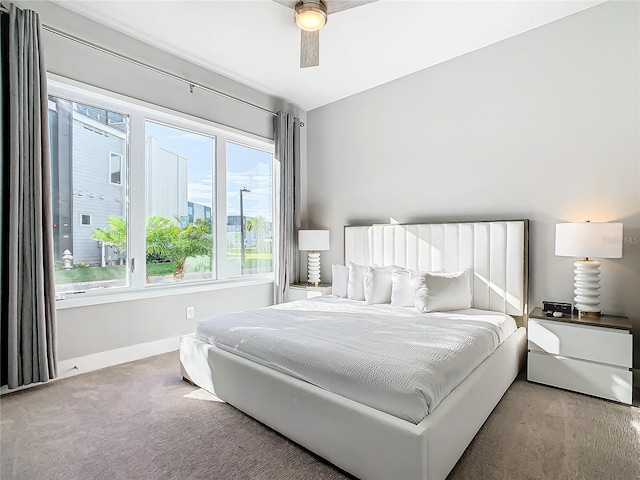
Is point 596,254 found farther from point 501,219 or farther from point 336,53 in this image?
point 336,53

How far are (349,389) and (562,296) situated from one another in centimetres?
228

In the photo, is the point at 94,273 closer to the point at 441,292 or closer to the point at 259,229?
the point at 259,229

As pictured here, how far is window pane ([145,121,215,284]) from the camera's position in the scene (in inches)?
136

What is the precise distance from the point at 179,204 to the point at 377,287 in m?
2.23

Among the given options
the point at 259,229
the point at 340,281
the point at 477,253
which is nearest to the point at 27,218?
the point at 259,229

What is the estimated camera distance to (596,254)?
242 centimetres

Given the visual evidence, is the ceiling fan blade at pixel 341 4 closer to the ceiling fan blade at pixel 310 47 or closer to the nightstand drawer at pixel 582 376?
the ceiling fan blade at pixel 310 47

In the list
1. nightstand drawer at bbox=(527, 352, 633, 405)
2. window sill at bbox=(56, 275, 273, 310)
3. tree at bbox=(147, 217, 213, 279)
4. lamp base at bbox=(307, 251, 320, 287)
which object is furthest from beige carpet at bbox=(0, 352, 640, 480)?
lamp base at bbox=(307, 251, 320, 287)

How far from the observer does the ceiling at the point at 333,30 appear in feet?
8.88

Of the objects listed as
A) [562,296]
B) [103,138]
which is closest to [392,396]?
[562,296]

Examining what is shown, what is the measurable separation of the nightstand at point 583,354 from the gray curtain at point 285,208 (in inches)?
108

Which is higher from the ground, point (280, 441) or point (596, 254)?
point (596, 254)

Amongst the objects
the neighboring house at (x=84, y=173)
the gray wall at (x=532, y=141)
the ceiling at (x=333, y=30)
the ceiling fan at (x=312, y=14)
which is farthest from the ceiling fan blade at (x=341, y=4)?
the neighboring house at (x=84, y=173)

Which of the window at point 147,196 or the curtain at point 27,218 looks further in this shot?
Answer: the window at point 147,196
